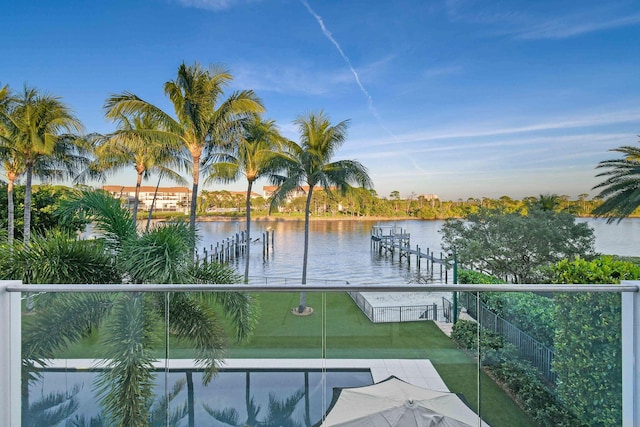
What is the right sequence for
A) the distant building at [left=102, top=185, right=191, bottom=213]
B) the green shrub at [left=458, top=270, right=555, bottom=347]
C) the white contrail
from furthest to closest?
the distant building at [left=102, top=185, right=191, bottom=213], the white contrail, the green shrub at [left=458, top=270, right=555, bottom=347]

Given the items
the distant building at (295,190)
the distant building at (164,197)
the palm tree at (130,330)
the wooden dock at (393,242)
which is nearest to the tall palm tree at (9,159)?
the distant building at (164,197)

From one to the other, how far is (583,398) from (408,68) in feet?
68.5

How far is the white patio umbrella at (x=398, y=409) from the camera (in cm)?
174

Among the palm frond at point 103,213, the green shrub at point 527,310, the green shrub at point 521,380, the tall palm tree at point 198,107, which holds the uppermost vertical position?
the tall palm tree at point 198,107

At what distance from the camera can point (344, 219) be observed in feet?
82.2

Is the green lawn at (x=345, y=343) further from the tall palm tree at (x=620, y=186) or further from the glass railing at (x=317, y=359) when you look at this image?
the tall palm tree at (x=620, y=186)

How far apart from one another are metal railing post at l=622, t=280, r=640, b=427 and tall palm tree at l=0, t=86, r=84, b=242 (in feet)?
59.6

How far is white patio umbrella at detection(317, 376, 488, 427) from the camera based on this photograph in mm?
1744

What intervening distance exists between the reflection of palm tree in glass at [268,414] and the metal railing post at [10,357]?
897mm

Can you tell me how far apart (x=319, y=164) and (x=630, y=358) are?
43.9 ft

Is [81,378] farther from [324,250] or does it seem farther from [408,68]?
[324,250]

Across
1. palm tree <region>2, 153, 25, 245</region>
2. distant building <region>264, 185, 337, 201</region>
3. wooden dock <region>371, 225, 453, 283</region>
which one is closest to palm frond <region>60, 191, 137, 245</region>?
distant building <region>264, 185, 337, 201</region>

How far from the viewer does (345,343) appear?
183 cm

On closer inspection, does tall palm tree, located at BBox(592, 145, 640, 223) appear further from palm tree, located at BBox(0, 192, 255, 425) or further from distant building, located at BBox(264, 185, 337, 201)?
palm tree, located at BBox(0, 192, 255, 425)
